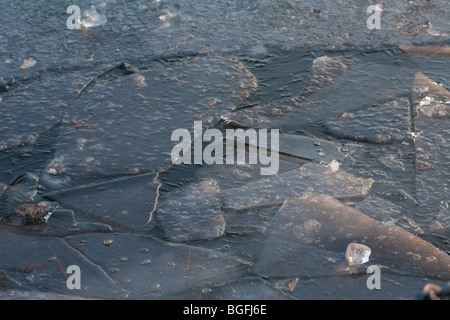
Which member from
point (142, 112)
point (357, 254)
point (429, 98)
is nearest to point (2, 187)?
point (142, 112)

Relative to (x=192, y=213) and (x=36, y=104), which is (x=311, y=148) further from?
(x=36, y=104)

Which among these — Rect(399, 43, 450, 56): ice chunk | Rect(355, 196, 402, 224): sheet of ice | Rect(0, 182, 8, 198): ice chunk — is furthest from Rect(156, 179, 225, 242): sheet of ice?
Rect(399, 43, 450, 56): ice chunk

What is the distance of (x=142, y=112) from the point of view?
3584 mm

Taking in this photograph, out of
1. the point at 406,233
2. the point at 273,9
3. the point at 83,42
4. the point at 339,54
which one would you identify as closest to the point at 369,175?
the point at 406,233

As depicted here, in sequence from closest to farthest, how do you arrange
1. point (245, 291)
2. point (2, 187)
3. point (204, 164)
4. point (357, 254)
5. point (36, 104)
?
point (245, 291) → point (357, 254) → point (2, 187) → point (204, 164) → point (36, 104)

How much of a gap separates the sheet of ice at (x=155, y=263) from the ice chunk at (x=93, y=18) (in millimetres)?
2427

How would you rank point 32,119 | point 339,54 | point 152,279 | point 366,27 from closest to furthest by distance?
point 152,279 → point 32,119 → point 339,54 → point 366,27

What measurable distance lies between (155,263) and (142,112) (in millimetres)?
1310

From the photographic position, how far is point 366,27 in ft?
14.4

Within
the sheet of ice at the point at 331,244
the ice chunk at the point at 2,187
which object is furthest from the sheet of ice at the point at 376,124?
the ice chunk at the point at 2,187

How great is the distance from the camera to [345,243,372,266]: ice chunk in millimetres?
2436

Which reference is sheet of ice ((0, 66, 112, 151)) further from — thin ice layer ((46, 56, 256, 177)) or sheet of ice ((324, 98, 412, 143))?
sheet of ice ((324, 98, 412, 143))

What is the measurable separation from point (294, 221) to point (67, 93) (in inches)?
72.7

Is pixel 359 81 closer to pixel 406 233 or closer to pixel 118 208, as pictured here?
pixel 406 233
